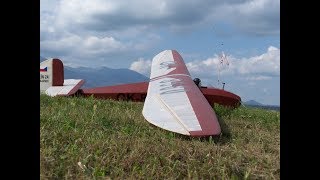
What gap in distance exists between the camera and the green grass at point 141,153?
4.81 metres

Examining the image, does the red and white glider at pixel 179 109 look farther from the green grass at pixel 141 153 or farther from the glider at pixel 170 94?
the green grass at pixel 141 153

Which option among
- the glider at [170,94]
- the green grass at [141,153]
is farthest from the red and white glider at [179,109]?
the green grass at [141,153]

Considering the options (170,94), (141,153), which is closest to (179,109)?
(170,94)

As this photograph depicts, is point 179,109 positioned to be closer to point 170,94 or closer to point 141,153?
point 170,94

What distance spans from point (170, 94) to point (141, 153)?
15.9 feet

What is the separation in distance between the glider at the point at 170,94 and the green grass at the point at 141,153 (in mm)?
342

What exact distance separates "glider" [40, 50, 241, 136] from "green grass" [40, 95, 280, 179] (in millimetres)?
342

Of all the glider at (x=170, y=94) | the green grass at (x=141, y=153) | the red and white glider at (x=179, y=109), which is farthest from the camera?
the glider at (x=170, y=94)

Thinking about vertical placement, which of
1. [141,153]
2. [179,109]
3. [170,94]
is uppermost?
[170,94]

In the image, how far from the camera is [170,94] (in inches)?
400
